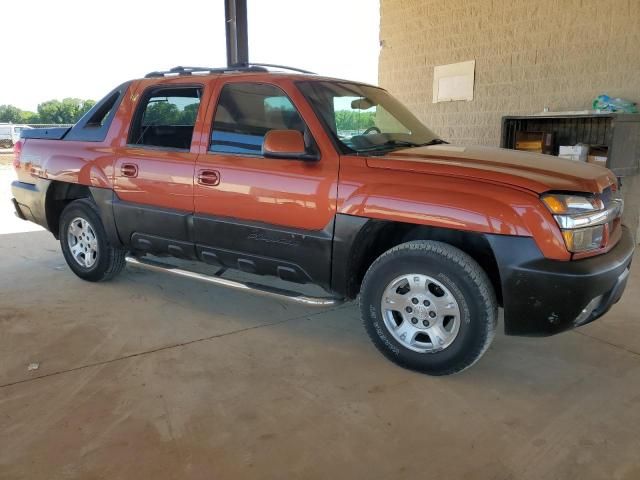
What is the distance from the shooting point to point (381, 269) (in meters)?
3.02

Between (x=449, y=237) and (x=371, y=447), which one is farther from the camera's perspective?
(x=449, y=237)

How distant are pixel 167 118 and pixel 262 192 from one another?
1.22 m

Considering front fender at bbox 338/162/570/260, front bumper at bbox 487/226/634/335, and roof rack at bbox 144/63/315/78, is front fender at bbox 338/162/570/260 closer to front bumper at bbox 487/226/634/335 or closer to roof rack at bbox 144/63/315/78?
front bumper at bbox 487/226/634/335

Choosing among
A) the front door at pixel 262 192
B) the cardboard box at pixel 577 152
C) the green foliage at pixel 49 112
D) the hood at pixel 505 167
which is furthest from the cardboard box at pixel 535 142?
the green foliage at pixel 49 112

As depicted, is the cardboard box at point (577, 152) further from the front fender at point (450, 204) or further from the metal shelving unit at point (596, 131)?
the front fender at point (450, 204)

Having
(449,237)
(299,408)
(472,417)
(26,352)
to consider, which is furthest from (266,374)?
(26,352)

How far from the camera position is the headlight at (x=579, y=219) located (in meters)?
2.57

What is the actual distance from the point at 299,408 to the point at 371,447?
47cm

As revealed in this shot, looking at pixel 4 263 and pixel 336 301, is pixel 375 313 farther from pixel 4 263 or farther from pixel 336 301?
pixel 4 263

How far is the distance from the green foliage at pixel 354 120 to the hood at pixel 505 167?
358 mm

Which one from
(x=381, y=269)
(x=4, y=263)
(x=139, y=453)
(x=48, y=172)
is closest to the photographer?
(x=139, y=453)

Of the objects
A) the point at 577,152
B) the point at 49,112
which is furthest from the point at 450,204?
the point at 49,112

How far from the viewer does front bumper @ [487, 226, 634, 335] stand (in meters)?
2.58

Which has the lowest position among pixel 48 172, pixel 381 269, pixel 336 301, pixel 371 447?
pixel 371 447
